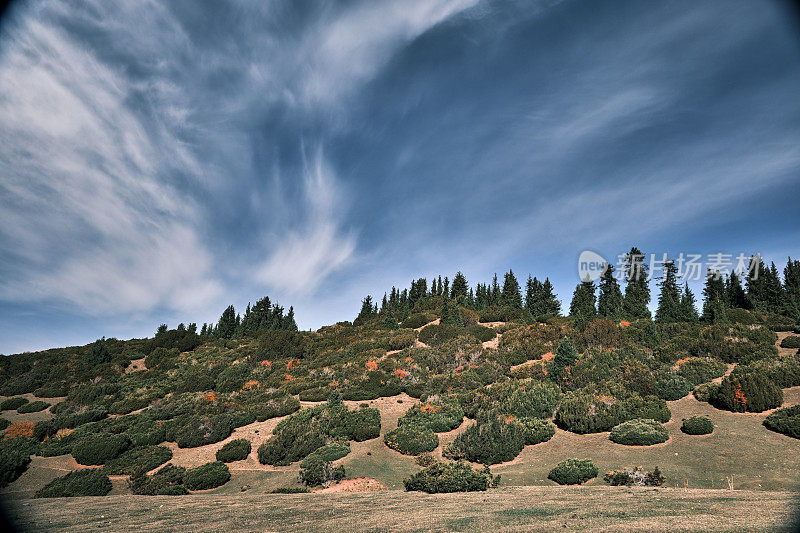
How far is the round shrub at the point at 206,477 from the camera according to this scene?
1400cm

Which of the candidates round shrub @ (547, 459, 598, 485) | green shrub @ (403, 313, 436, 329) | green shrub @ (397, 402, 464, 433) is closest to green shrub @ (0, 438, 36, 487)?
green shrub @ (397, 402, 464, 433)

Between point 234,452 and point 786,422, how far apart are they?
25331 mm

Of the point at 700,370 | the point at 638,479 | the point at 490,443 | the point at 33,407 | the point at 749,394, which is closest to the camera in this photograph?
the point at 638,479

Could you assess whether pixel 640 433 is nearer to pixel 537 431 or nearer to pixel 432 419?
pixel 537 431

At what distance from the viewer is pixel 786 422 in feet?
44.4

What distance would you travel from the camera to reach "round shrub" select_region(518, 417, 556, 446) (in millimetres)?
16609

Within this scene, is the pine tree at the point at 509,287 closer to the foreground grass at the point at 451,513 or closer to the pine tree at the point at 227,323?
the pine tree at the point at 227,323

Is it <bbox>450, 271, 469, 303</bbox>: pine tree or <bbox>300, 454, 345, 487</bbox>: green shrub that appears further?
<bbox>450, 271, 469, 303</bbox>: pine tree

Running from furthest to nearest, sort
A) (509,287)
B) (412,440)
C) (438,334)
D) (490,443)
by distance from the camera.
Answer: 1. (509,287)
2. (438,334)
3. (412,440)
4. (490,443)

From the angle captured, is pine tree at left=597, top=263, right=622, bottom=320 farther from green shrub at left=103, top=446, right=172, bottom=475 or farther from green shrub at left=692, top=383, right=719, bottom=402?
green shrub at left=103, top=446, right=172, bottom=475

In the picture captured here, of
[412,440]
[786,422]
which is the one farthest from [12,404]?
[786,422]

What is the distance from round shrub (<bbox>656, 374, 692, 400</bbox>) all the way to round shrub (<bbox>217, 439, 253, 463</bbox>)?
2421 centimetres

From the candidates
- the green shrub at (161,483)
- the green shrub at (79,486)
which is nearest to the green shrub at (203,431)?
the green shrub at (161,483)

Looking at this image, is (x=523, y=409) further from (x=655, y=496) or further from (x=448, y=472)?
(x=655, y=496)
